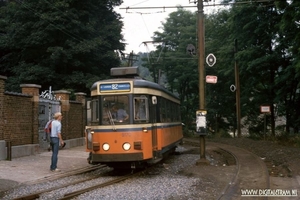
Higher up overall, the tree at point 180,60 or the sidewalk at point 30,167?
the tree at point 180,60

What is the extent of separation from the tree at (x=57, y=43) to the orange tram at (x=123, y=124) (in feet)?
62.8

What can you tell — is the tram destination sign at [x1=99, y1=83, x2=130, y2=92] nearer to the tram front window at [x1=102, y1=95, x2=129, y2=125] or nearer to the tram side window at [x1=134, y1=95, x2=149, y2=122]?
the tram front window at [x1=102, y1=95, x2=129, y2=125]

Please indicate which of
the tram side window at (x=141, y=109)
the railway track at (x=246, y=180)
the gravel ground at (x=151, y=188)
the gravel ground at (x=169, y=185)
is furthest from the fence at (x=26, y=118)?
the railway track at (x=246, y=180)

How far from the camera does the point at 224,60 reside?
31.9 m

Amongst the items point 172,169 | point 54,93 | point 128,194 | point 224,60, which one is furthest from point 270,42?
point 128,194

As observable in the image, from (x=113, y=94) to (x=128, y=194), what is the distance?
11.9 ft

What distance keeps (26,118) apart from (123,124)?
22.8 feet

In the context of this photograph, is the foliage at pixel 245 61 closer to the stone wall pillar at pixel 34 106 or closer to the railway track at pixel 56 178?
the railway track at pixel 56 178

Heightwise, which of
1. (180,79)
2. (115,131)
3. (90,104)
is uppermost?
(180,79)

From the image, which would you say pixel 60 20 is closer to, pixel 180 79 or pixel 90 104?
pixel 180 79

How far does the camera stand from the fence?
1492 cm

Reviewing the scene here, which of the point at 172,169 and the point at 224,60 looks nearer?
the point at 172,169

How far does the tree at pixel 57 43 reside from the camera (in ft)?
102

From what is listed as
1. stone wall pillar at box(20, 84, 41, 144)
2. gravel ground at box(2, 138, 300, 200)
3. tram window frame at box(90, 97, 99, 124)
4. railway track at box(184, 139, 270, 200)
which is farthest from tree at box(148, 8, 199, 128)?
tram window frame at box(90, 97, 99, 124)
